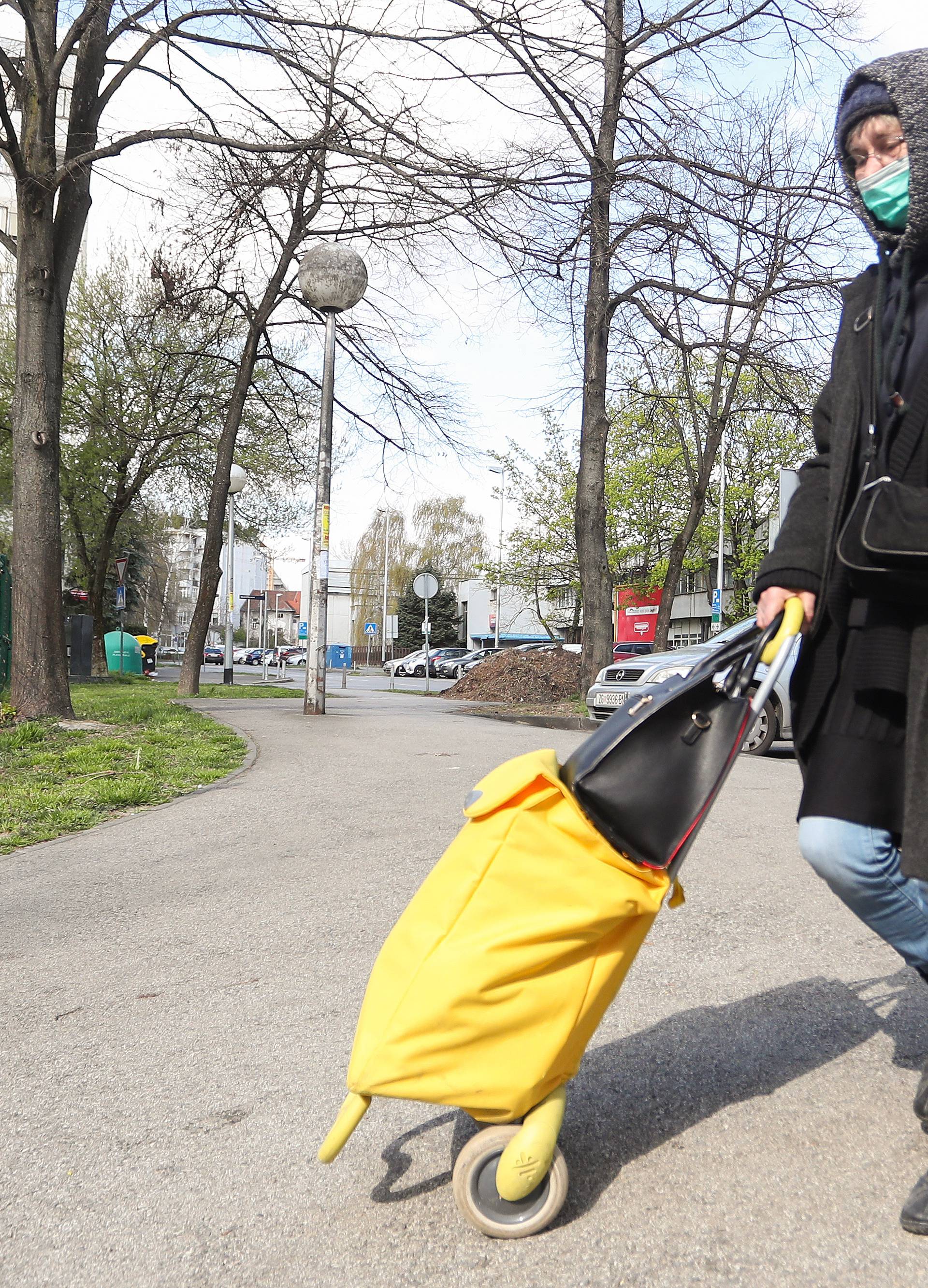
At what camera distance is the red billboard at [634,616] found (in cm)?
5775

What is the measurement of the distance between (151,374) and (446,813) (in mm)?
22609

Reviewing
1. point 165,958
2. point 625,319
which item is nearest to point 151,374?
point 625,319

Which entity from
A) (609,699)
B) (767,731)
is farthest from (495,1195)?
(609,699)

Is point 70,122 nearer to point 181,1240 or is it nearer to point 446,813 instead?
point 446,813

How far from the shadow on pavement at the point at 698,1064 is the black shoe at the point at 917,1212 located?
518mm

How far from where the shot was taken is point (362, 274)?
1446 cm

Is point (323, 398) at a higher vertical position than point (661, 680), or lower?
higher

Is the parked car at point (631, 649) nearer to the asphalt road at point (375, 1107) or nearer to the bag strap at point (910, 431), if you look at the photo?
the asphalt road at point (375, 1107)

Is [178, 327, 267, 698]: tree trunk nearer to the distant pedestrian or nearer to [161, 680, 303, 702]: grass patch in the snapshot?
[161, 680, 303, 702]: grass patch

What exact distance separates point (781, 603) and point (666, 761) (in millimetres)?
430

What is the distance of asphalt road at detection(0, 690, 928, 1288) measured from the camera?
1.93 metres

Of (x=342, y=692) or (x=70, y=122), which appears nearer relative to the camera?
(x=70, y=122)

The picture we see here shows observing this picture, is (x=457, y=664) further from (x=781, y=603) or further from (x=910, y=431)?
(x=910, y=431)

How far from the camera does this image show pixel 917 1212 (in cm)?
196
